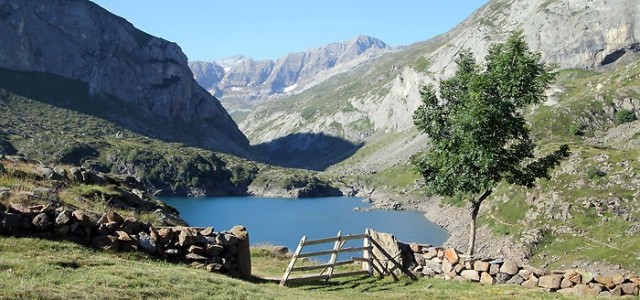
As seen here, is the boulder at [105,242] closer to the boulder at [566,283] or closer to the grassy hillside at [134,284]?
the grassy hillside at [134,284]

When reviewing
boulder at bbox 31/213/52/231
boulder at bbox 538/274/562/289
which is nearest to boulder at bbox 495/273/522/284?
boulder at bbox 538/274/562/289

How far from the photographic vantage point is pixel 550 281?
25234 millimetres

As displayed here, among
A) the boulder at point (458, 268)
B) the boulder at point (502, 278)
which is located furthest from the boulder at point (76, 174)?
the boulder at point (502, 278)

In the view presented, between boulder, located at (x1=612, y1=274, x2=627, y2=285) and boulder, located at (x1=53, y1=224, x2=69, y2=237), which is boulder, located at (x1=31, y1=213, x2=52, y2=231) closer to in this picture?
boulder, located at (x1=53, y1=224, x2=69, y2=237)

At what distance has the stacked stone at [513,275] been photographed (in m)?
24.0

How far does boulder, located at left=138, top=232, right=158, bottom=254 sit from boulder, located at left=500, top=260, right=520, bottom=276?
17442 millimetres

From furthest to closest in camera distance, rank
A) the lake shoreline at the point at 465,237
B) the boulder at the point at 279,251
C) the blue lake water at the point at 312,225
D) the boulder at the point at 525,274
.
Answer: the blue lake water at the point at 312,225
the lake shoreline at the point at 465,237
the boulder at the point at 279,251
the boulder at the point at 525,274

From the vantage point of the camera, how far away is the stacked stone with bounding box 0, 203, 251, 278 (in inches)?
817

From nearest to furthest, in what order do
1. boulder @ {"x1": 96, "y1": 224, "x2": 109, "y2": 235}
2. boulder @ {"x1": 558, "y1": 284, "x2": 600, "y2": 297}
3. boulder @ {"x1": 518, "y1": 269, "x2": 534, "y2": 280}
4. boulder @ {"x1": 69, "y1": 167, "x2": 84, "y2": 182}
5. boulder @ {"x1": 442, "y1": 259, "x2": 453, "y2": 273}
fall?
1. boulder @ {"x1": 96, "y1": 224, "x2": 109, "y2": 235}
2. boulder @ {"x1": 558, "y1": 284, "x2": 600, "y2": 297}
3. boulder @ {"x1": 518, "y1": 269, "x2": 534, "y2": 280}
4. boulder @ {"x1": 442, "y1": 259, "x2": 453, "y2": 273}
5. boulder @ {"x1": 69, "y1": 167, "x2": 84, "y2": 182}

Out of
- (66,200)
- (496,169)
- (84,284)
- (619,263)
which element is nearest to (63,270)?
(84,284)

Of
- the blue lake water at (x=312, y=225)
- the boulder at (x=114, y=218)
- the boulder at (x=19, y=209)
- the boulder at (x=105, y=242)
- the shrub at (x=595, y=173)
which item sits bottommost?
the blue lake water at (x=312, y=225)

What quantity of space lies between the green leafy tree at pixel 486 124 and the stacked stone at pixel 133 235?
14.4 m

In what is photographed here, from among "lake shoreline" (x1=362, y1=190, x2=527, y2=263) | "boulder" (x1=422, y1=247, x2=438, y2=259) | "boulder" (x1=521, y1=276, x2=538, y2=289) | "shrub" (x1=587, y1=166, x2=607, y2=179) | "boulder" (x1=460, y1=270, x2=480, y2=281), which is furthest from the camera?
"shrub" (x1=587, y1=166, x2=607, y2=179)

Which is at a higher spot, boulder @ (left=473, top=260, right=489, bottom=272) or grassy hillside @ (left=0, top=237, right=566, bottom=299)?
grassy hillside @ (left=0, top=237, right=566, bottom=299)
